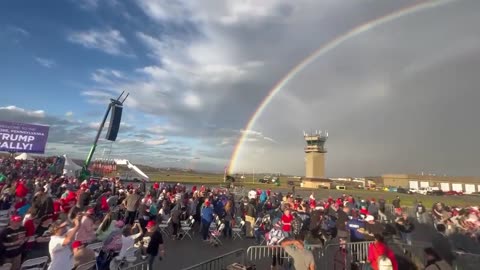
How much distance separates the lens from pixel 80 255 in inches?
257

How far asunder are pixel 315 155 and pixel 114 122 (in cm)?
6735

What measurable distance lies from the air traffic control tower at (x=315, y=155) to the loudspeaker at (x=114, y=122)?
61.5m

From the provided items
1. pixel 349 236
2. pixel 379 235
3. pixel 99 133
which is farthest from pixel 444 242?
pixel 99 133

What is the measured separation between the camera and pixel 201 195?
1841 cm

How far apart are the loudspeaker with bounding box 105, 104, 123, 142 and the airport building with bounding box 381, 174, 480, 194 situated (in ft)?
303

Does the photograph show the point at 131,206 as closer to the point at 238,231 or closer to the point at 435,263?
the point at 238,231

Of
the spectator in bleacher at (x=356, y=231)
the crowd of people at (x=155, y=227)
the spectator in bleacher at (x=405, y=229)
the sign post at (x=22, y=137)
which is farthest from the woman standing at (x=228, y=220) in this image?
the sign post at (x=22, y=137)

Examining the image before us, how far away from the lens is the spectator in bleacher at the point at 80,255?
6445 millimetres

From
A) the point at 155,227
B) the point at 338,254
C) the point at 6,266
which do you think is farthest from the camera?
the point at 338,254

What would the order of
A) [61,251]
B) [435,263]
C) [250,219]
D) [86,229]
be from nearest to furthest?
1. [61,251]
2. [435,263]
3. [86,229]
4. [250,219]


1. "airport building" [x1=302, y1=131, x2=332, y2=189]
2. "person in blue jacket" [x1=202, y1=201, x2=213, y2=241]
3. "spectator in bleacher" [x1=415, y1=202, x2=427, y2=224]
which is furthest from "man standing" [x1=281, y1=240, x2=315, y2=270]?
"airport building" [x1=302, y1=131, x2=332, y2=189]

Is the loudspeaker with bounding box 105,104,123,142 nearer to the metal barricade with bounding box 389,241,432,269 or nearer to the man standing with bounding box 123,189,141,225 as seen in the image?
the man standing with bounding box 123,189,141,225

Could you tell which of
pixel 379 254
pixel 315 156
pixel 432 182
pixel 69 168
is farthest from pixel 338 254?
pixel 432 182

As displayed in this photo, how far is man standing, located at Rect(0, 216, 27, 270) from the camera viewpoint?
6.51 m
